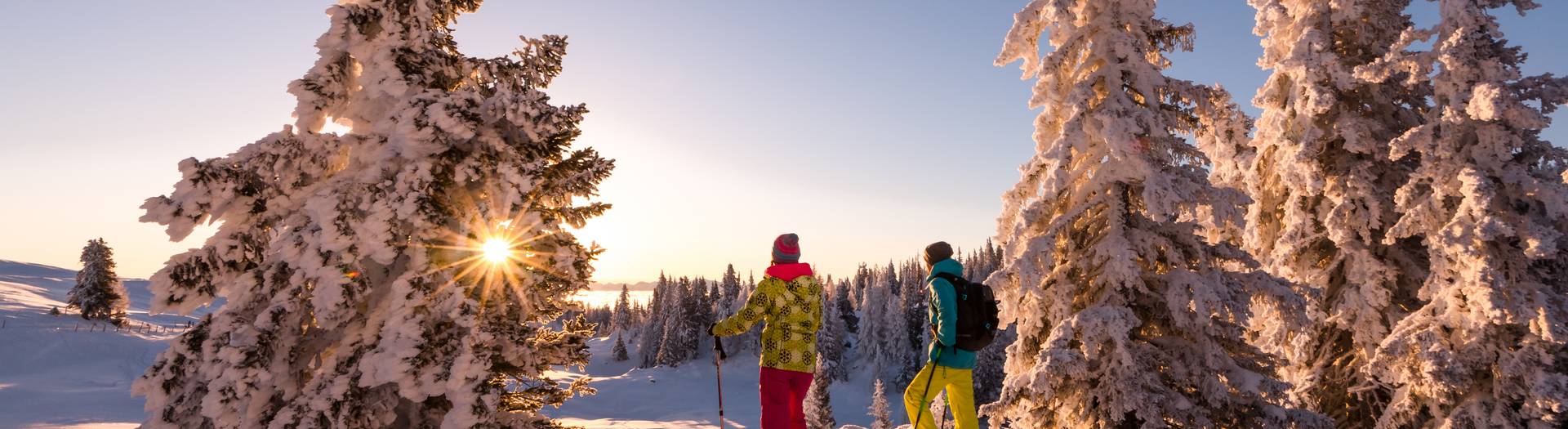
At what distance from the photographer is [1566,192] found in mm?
10594

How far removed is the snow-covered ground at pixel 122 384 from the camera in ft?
86.4

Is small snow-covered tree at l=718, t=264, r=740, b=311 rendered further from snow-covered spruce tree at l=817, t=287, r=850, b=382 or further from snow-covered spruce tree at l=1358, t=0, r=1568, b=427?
snow-covered spruce tree at l=1358, t=0, r=1568, b=427

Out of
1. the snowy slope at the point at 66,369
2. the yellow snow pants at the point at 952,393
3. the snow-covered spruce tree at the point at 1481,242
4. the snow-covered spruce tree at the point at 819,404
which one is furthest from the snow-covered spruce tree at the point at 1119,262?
the snow-covered spruce tree at the point at 819,404

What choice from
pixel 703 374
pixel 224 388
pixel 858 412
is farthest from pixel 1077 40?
pixel 703 374

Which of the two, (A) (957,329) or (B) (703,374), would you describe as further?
(B) (703,374)

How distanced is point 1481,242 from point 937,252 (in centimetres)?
990

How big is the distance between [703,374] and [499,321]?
86994mm

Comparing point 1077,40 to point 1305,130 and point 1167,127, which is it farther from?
point 1305,130

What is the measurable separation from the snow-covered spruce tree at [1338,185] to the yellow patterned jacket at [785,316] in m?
10.4

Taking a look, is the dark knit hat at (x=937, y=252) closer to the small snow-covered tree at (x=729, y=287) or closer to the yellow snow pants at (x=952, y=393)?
the yellow snow pants at (x=952, y=393)

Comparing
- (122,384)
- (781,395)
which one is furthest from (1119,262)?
(122,384)

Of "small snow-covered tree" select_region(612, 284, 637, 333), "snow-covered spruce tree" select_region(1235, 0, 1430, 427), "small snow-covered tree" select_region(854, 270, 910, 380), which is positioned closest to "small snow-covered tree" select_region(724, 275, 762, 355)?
"small snow-covered tree" select_region(854, 270, 910, 380)

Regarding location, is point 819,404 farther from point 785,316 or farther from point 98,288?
point 98,288

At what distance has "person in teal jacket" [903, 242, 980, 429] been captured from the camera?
269 inches
